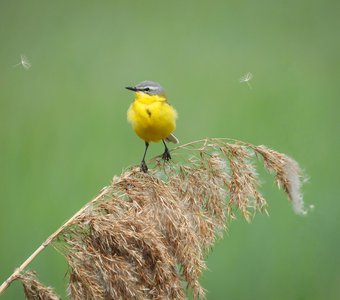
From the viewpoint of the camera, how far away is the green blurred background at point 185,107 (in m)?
3.22

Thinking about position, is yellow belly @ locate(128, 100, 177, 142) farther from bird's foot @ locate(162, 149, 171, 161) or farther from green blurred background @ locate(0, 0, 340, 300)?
green blurred background @ locate(0, 0, 340, 300)

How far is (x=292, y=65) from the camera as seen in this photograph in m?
4.41

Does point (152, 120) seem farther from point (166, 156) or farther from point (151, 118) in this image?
point (166, 156)

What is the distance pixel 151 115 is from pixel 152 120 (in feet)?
0.08

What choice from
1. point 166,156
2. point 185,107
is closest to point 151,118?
point 166,156

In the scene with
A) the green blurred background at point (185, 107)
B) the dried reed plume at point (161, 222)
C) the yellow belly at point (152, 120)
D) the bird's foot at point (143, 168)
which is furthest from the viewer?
the green blurred background at point (185, 107)

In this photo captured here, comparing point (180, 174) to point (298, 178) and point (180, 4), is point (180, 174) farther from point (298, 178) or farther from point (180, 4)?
point (180, 4)

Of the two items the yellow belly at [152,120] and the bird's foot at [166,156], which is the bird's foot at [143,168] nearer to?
the bird's foot at [166,156]

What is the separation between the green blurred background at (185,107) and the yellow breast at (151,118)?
2.29ft

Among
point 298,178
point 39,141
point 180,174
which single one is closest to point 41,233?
point 39,141

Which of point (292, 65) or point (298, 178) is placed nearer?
point (298, 178)

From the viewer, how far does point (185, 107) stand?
4059mm

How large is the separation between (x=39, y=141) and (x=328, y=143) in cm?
160

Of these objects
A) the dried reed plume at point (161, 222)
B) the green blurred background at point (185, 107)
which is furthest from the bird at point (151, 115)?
the green blurred background at point (185, 107)
